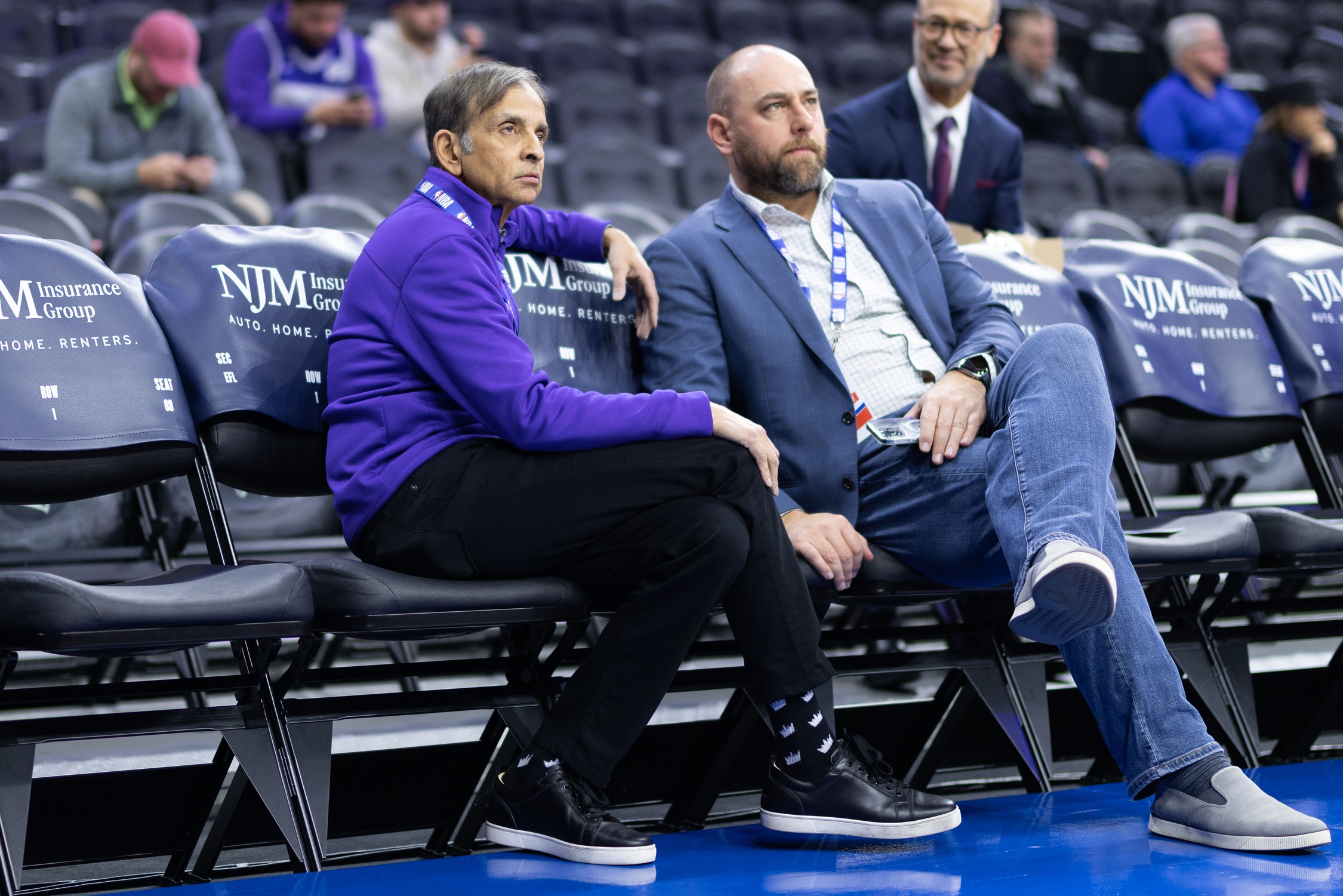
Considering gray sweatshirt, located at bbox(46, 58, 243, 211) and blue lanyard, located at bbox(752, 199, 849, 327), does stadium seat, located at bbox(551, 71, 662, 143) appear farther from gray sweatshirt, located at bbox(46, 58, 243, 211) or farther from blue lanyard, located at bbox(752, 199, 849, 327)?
blue lanyard, located at bbox(752, 199, 849, 327)

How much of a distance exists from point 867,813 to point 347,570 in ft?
2.62

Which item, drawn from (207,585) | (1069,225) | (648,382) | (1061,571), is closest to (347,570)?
(207,585)

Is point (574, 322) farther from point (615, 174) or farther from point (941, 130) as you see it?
point (615, 174)

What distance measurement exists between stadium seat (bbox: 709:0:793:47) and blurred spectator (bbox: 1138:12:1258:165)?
87.7 inches

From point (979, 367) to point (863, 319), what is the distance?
0.26 metres

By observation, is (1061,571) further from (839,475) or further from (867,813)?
(839,475)

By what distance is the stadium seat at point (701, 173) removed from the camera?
556 cm

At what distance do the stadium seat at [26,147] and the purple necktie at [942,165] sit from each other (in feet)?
10.5

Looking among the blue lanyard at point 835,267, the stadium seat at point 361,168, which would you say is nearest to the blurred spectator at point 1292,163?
the stadium seat at point 361,168

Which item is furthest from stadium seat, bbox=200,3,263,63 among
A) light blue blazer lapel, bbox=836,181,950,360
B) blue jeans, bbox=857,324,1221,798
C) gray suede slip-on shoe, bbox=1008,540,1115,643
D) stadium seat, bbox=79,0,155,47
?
gray suede slip-on shoe, bbox=1008,540,1115,643

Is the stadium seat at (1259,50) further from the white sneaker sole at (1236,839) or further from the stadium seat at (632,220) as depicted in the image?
the white sneaker sole at (1236,839)

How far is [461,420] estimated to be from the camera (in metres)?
2.03

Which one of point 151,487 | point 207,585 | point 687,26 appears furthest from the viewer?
point 687,26

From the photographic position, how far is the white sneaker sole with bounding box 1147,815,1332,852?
1.74m
